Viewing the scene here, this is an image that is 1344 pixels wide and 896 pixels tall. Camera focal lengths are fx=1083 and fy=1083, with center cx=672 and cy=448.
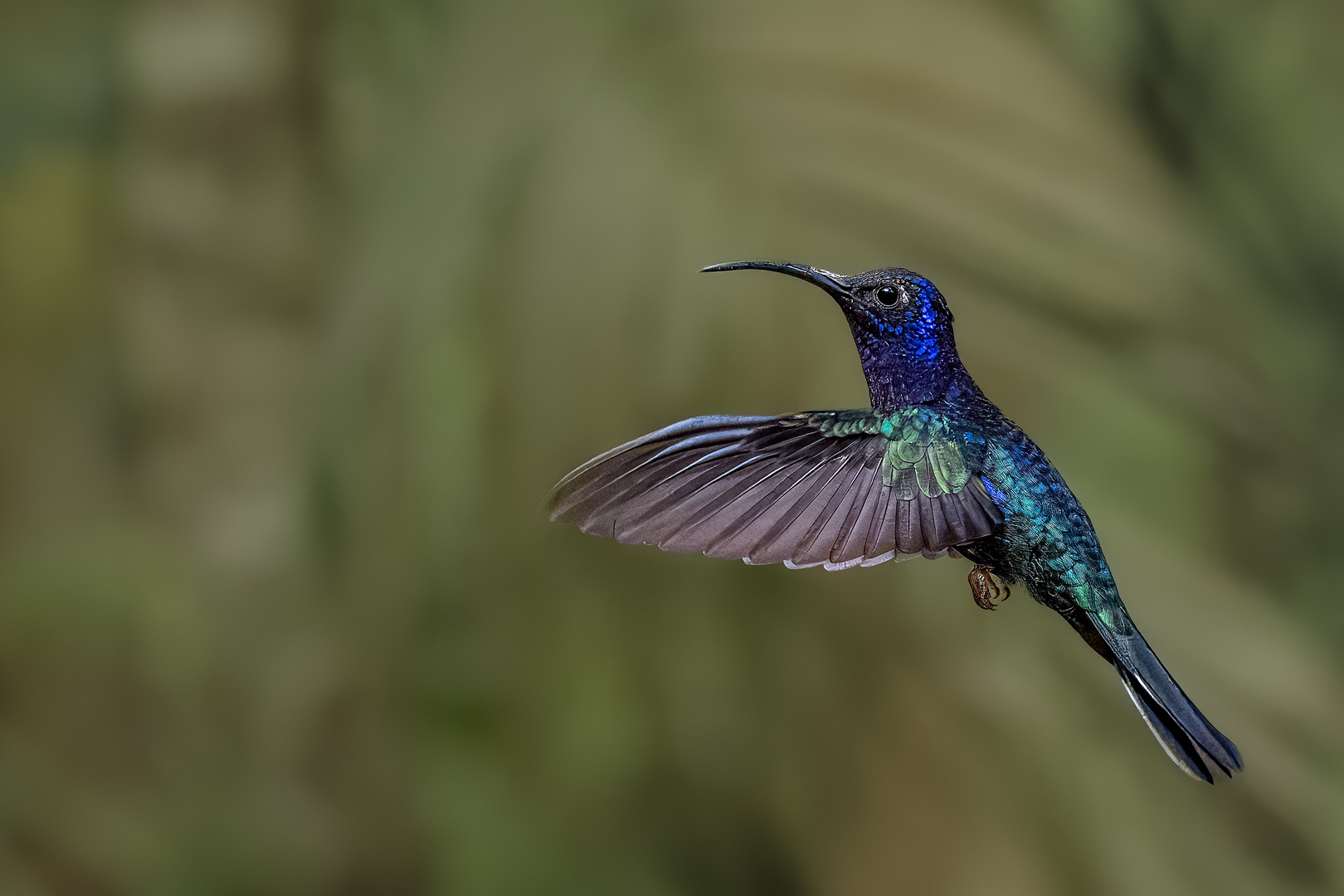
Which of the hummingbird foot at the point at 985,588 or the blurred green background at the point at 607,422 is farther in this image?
the blurred green background at the point at 607,422

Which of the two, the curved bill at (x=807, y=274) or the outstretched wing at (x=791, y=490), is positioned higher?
the curved bill at (x=807, y=274)

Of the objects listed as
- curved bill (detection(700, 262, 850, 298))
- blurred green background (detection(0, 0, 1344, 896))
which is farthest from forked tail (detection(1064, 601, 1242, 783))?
blurred green background (detection(0, 0, 1344, 896))

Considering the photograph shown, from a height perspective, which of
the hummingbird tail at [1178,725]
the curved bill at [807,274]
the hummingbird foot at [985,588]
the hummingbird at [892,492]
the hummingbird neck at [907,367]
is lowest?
the hummingbird tail at [1178,725]

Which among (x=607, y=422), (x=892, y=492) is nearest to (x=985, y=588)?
(x=892, y=492)

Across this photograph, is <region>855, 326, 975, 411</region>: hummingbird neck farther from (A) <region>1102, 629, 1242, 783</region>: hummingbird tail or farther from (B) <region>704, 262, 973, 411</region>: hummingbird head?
(A) <region>1102, 629, 1242, 783</region>: hummingbird tail

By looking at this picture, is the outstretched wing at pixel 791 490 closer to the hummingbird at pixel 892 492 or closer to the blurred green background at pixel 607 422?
the hummingbird at pixel 892 492

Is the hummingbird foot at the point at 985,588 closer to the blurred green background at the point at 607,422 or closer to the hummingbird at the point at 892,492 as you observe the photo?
the hummingbird at the point at 892,492

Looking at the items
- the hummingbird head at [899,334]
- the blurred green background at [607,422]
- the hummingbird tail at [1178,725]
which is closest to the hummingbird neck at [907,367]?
the hummingbird head at [899,334]

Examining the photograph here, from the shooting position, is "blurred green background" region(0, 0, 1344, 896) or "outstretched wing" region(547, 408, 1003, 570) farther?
"blurred green background" region(0, 0, 1344, 896)

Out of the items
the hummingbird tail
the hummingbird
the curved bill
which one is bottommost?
the hummingbird tail
